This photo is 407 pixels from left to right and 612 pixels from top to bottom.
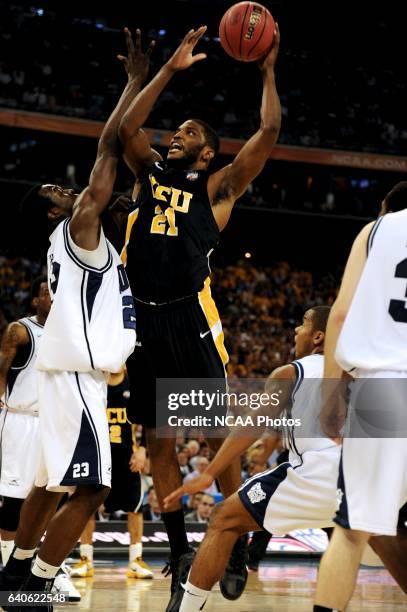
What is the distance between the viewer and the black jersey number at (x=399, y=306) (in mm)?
3334

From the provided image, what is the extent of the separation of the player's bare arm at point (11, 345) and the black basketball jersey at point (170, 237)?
129 centimetres

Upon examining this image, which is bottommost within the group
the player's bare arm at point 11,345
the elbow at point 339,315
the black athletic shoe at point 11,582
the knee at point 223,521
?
the black athletic shoe at point 11,582

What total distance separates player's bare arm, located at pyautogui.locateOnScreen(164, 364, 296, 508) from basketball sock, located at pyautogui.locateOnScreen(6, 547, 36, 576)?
849mm

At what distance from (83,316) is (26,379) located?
83.2 inches

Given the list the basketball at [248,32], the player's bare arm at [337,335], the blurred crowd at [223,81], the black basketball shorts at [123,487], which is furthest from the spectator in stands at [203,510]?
the blurred crowd at [223,81]

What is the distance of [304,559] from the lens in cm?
902

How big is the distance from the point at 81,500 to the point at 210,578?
708 mm

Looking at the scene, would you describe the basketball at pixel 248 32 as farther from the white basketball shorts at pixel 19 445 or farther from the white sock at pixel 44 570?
the white basketball shorts at pixel 19 445

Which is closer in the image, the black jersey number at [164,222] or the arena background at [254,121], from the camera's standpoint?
the black jersey number at [164,222]

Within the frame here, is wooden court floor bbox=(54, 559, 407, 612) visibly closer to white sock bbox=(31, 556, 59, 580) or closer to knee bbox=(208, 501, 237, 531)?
white sock bbox=(31, 556, 59, 580)

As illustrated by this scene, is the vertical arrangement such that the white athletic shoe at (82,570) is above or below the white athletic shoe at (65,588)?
below

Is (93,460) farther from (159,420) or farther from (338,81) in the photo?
(338,81)

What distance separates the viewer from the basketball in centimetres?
504

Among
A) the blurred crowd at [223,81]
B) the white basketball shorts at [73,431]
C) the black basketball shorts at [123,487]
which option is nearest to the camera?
the white basketball shorts at [73,431]
